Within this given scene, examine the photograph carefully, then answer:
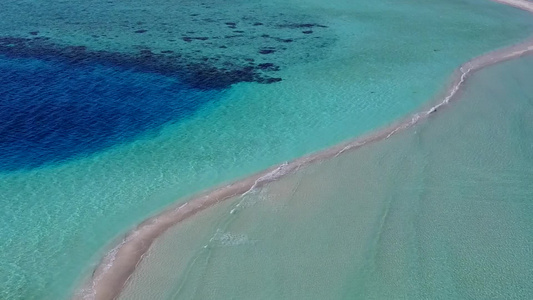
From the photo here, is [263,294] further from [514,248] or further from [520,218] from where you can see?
[520,218]

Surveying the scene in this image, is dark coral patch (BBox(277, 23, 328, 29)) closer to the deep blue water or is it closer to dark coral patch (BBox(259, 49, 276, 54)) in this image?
dark coral patch (BBox(259, 49, 276, 54))

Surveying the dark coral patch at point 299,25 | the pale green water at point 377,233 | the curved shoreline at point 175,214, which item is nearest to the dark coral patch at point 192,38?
the dark coral patch at point 299,25

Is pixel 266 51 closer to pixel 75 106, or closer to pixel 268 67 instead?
pixel 268 67

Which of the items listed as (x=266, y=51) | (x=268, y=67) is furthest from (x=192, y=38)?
(x=268, y=67)

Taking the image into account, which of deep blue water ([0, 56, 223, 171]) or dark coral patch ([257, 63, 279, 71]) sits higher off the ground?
dark coral patch ([257, 63, 279, 71])

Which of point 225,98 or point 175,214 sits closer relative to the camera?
point 175,214

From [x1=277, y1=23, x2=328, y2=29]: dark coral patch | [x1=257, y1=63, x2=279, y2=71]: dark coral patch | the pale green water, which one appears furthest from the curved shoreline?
[x1=277, y1=23, x2=328, y2=29]: dark coral patch
